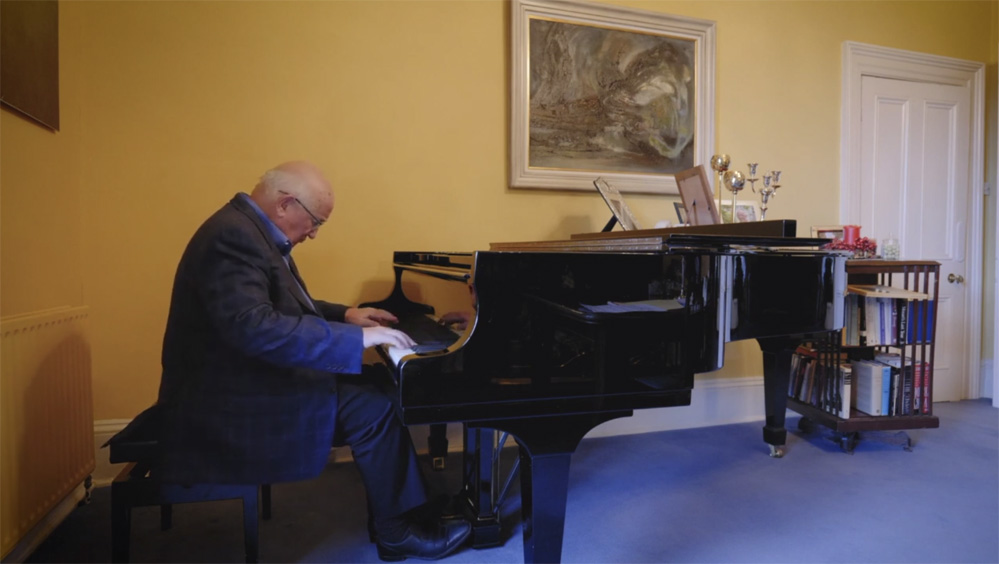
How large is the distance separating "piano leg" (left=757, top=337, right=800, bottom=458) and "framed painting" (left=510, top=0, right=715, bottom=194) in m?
0.98

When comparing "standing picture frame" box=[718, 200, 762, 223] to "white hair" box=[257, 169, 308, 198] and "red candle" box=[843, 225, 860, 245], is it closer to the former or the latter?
"red candle" box=[843, 225, 860, 245]

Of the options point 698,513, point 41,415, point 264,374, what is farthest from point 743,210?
point 41,415

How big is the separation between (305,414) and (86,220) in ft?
4.99

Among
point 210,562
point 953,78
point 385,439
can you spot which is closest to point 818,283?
point 385,439

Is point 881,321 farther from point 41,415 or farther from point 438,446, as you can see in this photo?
point 41,415

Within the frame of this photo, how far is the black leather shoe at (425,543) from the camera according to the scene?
1.69 meters

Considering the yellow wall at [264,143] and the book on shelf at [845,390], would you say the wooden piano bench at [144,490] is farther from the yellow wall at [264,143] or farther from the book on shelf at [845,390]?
the book on shelf at [845,390]

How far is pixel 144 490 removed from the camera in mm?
1381

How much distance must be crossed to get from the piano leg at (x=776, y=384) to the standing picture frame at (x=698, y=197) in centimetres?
73

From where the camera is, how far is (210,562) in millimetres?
1677

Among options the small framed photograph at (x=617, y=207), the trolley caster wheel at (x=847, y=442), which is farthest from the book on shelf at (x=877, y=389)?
the small framed photograph at (x=617, y=207)

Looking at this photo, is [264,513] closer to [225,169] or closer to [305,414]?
[305,414]

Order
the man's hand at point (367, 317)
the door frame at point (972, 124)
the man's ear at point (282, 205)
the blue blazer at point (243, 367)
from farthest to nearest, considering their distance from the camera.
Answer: the door frame at point (972, 124) < the man's hand at point (367, 317) < the man's ear at point (282, 205) < the blue blazer at point (243, 367)

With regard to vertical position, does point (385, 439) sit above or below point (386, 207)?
below
